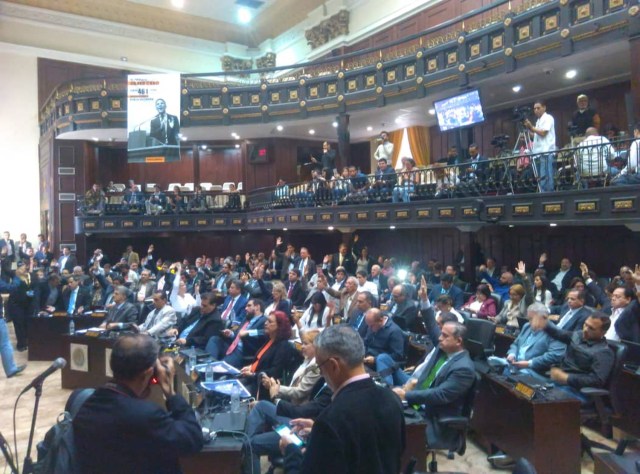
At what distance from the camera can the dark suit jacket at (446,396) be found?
3.66 metres

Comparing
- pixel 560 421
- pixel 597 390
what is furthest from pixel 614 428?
pixel 560 421

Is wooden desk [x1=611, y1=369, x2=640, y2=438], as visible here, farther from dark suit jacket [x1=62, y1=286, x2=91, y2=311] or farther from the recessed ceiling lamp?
the recessed ceiling lamp

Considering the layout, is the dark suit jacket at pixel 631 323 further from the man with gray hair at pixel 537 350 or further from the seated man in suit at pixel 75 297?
the seated man in suit at pixel 75 297

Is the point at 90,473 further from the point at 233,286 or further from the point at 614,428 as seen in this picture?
the point at 233,286

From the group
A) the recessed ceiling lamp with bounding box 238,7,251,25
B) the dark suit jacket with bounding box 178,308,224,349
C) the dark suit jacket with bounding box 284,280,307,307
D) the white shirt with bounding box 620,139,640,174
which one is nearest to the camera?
the dark suit jacket with bounding box 178,308,224,349

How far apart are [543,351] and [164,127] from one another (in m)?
13.1

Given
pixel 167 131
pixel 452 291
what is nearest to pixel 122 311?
pixel 452 291

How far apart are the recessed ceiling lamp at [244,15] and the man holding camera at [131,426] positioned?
888 inches

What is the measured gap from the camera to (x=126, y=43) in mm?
20625

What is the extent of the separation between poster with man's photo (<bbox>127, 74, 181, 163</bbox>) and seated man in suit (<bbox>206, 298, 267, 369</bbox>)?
9996 mm

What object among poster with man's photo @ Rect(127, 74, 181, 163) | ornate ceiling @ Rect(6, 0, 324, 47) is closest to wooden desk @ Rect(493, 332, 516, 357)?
poster with man's photo @ Rect(127, 74, 181, 163)

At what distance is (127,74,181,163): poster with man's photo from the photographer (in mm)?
14805

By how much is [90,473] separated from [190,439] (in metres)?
0.42

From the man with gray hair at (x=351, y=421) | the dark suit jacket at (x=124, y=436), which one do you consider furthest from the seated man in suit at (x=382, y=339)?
the dark suit jacket at (x=124, y=436)
